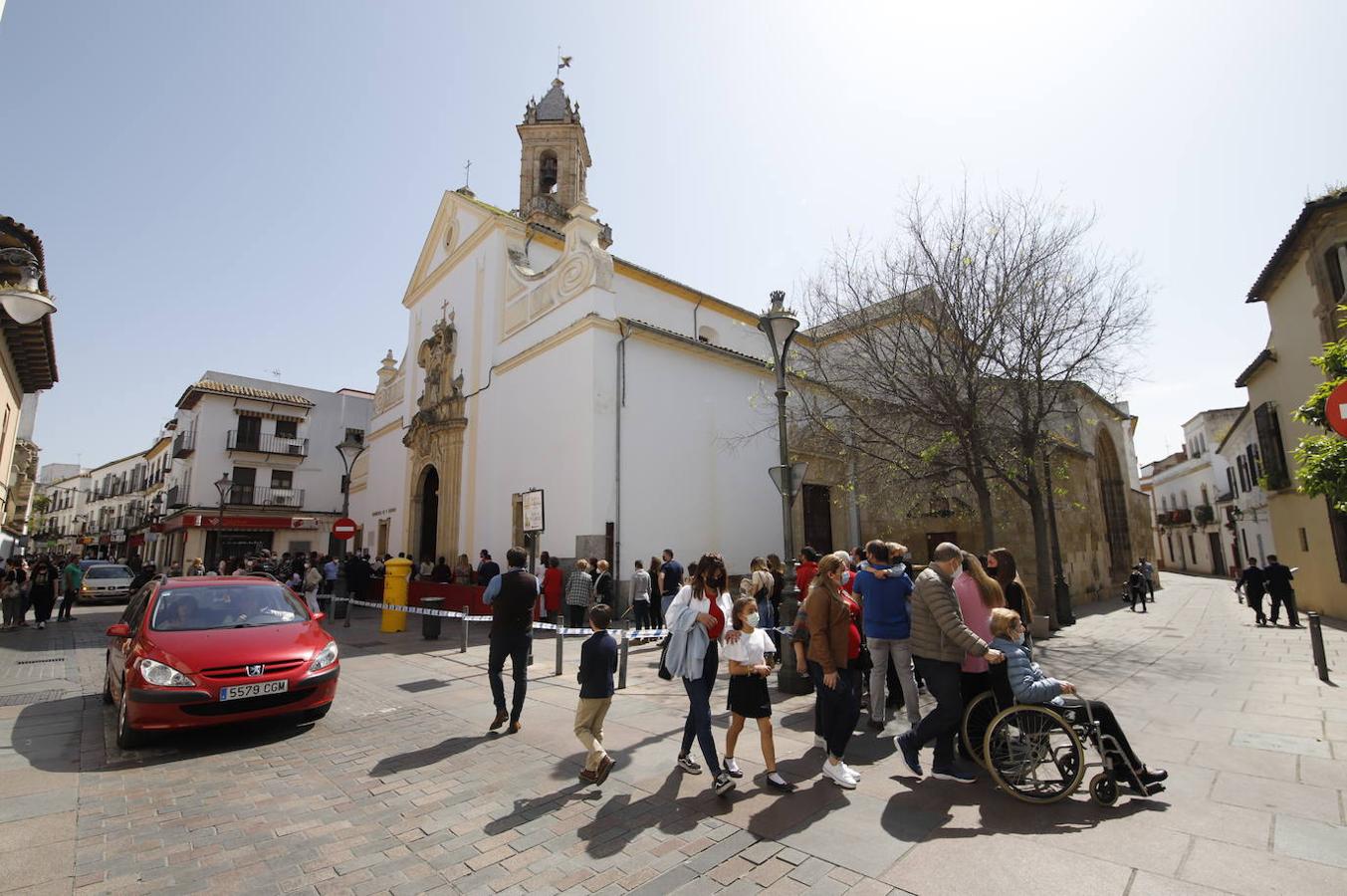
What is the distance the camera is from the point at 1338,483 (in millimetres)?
6098

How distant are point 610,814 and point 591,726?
75 cm

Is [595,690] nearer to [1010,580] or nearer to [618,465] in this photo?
[1010,580]

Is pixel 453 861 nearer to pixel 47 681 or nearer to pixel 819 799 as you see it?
pixel 819 799

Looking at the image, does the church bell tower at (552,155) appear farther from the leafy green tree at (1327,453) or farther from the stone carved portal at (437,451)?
the leafy green tree at (1327,453)

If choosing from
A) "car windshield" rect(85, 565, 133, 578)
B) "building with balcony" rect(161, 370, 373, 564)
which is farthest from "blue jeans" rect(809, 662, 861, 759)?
"building with balcony" rect(161, 370, 373, 564)

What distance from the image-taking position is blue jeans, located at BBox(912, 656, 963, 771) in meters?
4.38

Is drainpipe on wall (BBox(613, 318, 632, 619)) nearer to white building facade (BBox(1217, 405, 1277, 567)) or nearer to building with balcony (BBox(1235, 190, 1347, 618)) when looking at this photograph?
building with balcony (BBox(1235, 190, 1347, 618))

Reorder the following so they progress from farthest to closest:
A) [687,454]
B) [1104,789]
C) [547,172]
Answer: [547,172]
[687,454]
[1104,789]

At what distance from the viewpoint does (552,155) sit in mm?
25828

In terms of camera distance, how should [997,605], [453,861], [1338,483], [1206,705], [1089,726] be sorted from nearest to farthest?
[453,861] → [1089,726] → [997,605] → [1338,483] → [1206,705]

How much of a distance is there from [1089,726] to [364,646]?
37.0ft

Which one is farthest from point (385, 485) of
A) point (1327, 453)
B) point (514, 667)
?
point (1327, 453)

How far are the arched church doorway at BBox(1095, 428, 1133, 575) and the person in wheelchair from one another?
26336mm

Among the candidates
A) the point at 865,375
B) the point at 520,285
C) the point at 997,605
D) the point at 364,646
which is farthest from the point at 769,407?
the point at 997,605
